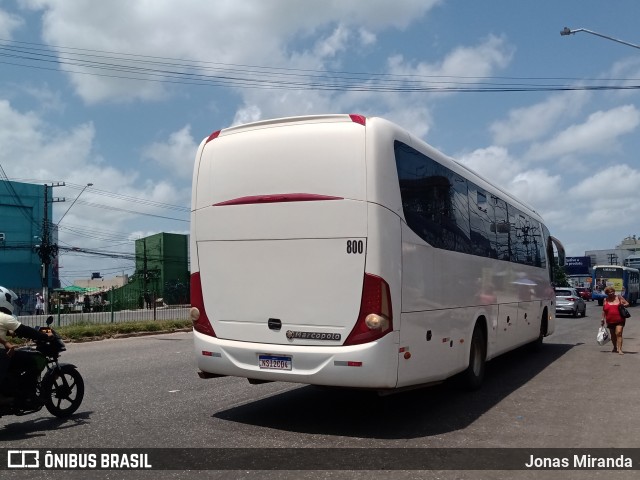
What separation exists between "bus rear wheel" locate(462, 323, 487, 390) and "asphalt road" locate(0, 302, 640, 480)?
188mm

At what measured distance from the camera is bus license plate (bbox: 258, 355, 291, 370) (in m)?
7.01

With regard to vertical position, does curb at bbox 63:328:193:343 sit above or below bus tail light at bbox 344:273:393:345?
below

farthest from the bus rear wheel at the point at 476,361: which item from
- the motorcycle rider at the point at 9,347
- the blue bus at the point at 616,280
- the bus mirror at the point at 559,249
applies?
the blue bus at the point at 616,280

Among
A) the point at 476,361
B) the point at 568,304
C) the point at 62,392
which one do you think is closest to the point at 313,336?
the point at 62,392

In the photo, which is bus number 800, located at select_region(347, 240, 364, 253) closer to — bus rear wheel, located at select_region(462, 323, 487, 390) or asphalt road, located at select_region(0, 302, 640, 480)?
asphalt road, located at select_region(0, 302, 640, 480)

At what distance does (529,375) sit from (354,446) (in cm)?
638

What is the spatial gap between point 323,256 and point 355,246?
394 millimetres

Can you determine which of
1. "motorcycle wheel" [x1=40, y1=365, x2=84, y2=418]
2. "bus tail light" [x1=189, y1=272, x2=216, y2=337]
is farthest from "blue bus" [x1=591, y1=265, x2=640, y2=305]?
"motorcycle wheel" [x1=40, y1=365, x2=84, y2=418]

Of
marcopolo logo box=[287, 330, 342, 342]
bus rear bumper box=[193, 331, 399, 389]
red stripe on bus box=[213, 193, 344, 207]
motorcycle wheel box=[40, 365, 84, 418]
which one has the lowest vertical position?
motorcycle wheel box=[40, 365, 84, 418]

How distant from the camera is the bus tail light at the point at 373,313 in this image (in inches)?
264

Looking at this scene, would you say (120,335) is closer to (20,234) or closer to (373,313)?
(373,313)

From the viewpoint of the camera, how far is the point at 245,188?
294 inches

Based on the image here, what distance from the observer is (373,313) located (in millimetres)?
6703

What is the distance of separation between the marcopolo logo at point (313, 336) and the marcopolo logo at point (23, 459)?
2.74 metres
